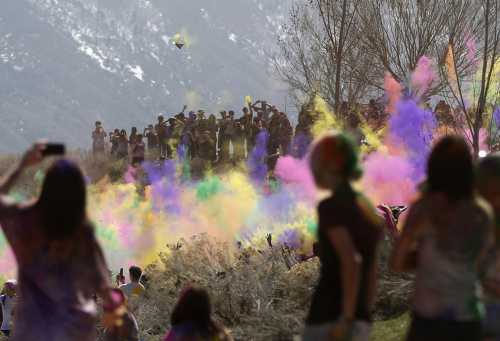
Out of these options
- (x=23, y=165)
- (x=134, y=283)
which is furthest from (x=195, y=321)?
(x=134, y=283)

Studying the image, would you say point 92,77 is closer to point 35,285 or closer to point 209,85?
point 209,85

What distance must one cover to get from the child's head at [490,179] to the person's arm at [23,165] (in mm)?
2022

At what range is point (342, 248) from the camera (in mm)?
4117

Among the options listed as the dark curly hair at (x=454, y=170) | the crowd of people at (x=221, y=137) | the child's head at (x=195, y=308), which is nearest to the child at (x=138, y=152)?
the crowd of people at (x=221, y=137)

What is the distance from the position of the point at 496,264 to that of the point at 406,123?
48.3 feet

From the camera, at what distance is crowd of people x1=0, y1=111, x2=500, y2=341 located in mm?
4211

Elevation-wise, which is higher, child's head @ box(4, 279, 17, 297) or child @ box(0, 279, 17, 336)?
child's head @ box(4, 279, 17, 297)

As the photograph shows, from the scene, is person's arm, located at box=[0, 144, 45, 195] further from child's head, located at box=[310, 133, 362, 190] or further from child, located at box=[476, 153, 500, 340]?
child, located at box=[476, 153, 500, 340]

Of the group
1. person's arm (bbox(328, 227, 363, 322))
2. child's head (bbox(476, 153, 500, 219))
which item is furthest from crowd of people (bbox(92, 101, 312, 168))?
person's arm (bbox(328, 227, 363, 322))

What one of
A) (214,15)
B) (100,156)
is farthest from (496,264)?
(214,15)

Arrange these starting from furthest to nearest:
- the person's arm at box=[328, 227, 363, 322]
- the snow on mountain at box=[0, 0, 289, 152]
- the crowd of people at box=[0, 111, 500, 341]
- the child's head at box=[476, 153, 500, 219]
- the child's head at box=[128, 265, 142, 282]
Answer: the snow on mountain at box=[0, 0, 289, 152], the child's head at box=[128, 265, 142, 282], the child's head at box=[476, 153, 500, 219], the crowd of people at box=[0, 111, 500, 341], the person's arm at box=[328, 227, 363, 322]

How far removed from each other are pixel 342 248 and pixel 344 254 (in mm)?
26

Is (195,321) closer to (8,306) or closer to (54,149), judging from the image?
(54,149)

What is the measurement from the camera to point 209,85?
181 m
